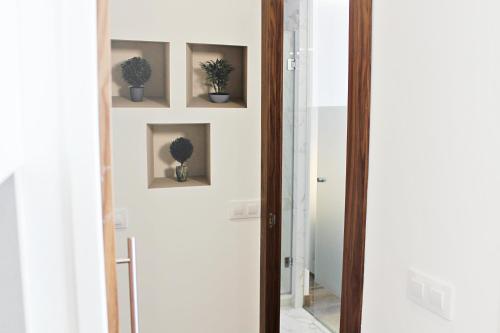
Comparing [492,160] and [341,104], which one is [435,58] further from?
[341,104]

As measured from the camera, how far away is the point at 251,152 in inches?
92.4

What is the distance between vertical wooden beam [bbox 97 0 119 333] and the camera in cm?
46

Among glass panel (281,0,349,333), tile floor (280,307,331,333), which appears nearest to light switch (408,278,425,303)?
glass panel (281,0,349,333)

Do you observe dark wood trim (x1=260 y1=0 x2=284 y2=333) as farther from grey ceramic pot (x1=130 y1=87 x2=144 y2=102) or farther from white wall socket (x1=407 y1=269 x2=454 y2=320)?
white wall socket (x1=407 y1=269 x2=454 y2=320)

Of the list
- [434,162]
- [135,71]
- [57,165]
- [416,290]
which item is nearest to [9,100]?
[57,165]

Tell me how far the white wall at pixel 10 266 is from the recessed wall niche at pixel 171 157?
1.90 m

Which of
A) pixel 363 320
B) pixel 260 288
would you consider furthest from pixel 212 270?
pixel 363 320

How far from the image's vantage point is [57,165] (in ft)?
1.25

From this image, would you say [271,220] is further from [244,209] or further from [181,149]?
[181,149]

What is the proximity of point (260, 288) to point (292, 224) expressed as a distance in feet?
1.20

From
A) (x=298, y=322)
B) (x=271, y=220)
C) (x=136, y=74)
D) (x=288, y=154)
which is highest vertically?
(x=136, y=74)

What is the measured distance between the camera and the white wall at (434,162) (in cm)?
109

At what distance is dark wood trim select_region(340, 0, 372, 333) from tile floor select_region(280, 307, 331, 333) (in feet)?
2.49

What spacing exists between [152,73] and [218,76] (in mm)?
328
